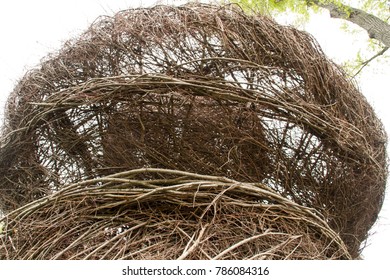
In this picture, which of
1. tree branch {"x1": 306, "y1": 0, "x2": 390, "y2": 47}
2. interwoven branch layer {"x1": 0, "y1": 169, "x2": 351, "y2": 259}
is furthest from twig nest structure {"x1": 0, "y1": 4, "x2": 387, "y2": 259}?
tree branch {"x1": 306, "y1": 0, "x2": 390, "y2": 47}

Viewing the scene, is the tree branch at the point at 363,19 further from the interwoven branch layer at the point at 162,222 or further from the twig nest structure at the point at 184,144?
the interwoven branch layer at the point at 162,222

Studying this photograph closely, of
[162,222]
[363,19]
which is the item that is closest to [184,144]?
[162,222]

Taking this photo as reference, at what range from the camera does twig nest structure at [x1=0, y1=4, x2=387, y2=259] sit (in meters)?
1.75

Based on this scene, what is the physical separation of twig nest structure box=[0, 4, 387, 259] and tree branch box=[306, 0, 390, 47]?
1.90 meters

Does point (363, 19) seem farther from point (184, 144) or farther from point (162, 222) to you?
point (162, 222)

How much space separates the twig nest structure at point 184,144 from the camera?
5.76ft

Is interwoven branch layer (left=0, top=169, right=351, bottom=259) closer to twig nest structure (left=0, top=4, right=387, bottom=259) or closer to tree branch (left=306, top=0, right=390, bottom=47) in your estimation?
twig nest structure (left=0, top=4, right=387, bottom=259)

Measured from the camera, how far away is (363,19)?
407 centimetres

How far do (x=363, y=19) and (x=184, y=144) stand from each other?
2.75 metres

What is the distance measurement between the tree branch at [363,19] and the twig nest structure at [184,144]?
1.90 metres

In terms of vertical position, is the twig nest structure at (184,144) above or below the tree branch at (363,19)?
below

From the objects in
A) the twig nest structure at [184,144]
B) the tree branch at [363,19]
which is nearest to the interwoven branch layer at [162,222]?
the twig nest structure at [184,144]

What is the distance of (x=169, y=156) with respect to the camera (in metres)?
2.01
